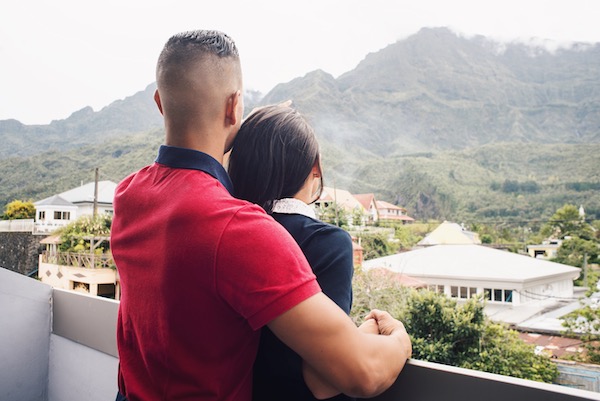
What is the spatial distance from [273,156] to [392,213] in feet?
67.3

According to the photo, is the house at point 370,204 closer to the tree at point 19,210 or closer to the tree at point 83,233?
the tree at point 83,233

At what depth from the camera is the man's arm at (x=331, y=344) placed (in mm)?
455

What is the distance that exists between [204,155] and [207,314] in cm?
20

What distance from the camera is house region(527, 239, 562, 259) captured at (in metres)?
14.2

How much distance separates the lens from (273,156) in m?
0.69

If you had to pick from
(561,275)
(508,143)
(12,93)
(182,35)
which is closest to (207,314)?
(182,35)

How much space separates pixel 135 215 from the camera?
0.59 m

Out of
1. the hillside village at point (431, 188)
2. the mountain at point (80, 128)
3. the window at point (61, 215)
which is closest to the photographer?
the hillside village at point (431, 188)

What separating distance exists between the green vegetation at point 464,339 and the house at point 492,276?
357 cm

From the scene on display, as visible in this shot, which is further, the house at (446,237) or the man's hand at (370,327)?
the house at (446,237)

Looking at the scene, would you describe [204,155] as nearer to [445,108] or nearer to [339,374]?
[339,374]

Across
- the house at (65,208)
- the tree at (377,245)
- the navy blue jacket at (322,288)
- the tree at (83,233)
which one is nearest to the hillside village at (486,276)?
the house at (65,208)

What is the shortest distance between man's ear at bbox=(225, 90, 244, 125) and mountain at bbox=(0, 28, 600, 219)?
1.64m

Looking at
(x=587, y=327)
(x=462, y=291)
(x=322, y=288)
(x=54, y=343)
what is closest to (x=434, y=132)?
(x=462, y=291)
